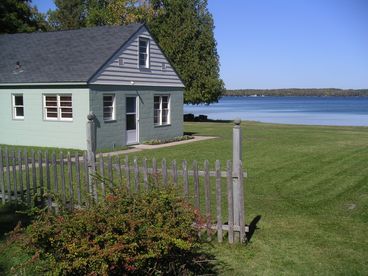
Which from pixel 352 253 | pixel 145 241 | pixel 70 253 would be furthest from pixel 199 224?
pixel 352 253

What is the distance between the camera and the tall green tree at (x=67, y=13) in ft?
219

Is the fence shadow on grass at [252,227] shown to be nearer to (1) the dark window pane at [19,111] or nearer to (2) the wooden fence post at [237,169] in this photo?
(2) the wooden fence post at [237,169]

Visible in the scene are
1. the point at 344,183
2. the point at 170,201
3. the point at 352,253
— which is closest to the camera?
the point at 170,201

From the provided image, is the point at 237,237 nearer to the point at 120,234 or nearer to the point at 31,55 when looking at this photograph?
the point at 120,234

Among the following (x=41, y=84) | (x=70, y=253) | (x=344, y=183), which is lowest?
(x=344, y=183)

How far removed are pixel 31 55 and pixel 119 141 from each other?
7209 millimetres

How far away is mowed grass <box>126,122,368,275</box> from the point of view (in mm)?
6520

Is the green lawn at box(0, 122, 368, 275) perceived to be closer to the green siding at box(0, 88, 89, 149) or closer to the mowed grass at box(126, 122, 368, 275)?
the mowed grass at box(126, 122, 368, 275)

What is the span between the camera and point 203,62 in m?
46.2

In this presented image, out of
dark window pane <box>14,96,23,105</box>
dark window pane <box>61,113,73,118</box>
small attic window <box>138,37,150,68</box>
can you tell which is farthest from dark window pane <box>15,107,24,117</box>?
small attic window <box>138,37,150,68</box>

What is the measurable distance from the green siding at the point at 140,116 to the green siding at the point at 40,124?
0.70 meters

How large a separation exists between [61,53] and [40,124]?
13.6 feet

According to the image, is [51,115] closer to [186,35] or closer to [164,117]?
[164,117]

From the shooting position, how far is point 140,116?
78.3 ft
